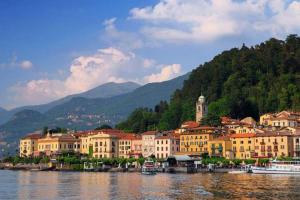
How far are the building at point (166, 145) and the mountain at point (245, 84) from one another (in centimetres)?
808

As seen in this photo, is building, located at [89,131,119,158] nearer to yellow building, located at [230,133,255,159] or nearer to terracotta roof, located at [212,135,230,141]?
terracotta roof, located at [212,135,230,141]

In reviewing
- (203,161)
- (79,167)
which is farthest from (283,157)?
(79,167)

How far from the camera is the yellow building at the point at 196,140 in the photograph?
12112 centimetres

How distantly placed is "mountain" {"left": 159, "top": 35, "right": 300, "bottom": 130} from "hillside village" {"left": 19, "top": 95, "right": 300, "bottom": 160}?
16.9 ft

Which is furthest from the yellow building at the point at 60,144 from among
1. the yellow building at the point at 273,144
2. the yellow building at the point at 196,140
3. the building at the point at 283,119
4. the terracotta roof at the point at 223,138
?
the yellow building at the point at 273,144

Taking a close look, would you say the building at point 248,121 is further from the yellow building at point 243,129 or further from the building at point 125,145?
the building at point 125,145

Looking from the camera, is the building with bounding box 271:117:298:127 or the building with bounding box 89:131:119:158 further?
the building with bounding box 89:131:119:158

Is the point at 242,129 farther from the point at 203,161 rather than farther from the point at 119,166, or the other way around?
the point at 119,166

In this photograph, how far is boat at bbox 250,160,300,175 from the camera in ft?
305

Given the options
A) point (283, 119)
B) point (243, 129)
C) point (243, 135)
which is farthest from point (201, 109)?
point (243, 135)

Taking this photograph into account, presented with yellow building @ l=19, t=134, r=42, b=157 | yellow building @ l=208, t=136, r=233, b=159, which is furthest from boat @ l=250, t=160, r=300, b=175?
yellow building @ l=19, t=134, r=42, b=157

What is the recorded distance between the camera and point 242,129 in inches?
4697

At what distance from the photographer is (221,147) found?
117500mm

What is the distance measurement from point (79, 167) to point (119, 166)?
11.4m
